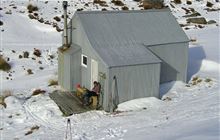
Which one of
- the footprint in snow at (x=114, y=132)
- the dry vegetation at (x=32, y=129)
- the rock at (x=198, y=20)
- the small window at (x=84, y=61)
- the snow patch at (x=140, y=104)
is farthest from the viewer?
the rock at (x=198, y=20)

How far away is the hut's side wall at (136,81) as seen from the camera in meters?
18.6

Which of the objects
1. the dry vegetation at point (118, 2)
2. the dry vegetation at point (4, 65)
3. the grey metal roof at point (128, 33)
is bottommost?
the dry vegetation at point (4, 65)

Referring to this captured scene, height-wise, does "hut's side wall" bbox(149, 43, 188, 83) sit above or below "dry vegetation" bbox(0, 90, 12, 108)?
above

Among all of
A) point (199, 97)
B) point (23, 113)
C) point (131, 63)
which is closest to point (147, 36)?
point (131, 63)

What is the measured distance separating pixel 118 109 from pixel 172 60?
4.57 metres

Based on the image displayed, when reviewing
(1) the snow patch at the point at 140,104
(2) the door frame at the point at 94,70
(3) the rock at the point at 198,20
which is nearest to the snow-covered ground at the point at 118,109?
(1) the snow patch at the point at 140,104

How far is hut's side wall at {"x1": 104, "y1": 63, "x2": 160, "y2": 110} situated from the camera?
1864 centimetres

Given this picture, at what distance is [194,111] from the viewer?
18.3 m

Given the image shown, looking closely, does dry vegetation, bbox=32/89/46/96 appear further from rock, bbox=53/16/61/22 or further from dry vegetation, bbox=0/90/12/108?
rock, bbox=53/16/61/22

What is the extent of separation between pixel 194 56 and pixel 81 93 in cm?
1023

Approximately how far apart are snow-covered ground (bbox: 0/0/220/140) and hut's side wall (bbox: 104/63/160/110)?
1.09 ft

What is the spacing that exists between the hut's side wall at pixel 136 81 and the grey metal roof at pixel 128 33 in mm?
314

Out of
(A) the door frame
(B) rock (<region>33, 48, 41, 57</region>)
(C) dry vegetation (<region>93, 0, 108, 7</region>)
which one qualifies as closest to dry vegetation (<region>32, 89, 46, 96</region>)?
(A) the door frame

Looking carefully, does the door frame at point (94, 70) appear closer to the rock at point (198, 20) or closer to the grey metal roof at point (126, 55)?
the grey metal roof at point (126, 55)
